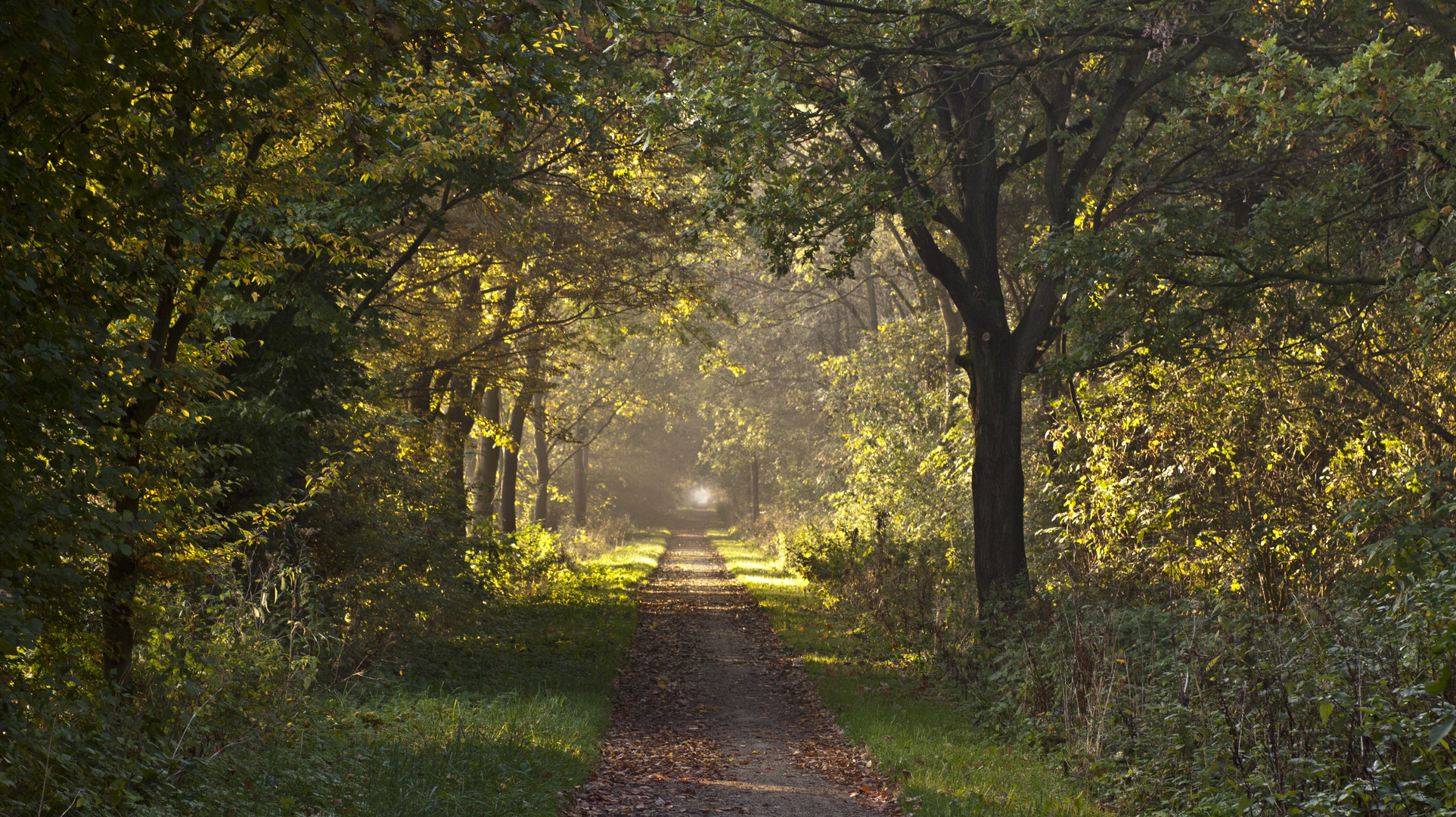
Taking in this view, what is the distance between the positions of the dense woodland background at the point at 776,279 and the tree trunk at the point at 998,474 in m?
0.05

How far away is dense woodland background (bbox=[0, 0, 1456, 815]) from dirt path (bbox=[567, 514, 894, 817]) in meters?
1.82

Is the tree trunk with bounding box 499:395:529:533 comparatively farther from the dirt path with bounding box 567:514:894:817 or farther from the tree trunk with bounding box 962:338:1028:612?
the tree trunk with bounding box 962:338:1028:612

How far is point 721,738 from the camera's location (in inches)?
375

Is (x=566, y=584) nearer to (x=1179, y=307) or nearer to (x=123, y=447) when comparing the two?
(x=1179, y=307)

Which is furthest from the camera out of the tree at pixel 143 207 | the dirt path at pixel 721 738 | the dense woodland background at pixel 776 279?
the dirt path at pixel 721 738

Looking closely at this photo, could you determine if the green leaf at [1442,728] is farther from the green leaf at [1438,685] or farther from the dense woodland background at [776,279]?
the dense woodland background at [776,279]

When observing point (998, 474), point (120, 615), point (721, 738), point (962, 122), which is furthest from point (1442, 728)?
point (962, 122)

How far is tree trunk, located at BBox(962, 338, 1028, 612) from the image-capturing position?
1191 centimetres

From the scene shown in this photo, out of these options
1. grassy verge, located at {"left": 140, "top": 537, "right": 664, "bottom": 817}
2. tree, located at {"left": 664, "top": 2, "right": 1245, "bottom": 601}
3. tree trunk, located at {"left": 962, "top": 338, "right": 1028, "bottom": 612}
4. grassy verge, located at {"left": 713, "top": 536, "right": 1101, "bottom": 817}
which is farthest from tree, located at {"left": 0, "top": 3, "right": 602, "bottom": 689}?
tree trunk, located at {"left": 962, "top": 338, "right": 1028, "bottom": 612}

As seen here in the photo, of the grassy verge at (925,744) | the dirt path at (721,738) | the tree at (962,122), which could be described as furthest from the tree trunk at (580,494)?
the tree at (962,122)

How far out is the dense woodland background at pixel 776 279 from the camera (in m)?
4.48

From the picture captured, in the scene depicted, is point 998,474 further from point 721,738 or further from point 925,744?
point 721,738

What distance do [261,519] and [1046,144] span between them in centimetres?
1045

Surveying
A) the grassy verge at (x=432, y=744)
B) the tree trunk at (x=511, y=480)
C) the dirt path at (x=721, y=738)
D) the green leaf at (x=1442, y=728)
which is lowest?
the dirt path at (x=721, y=738)
